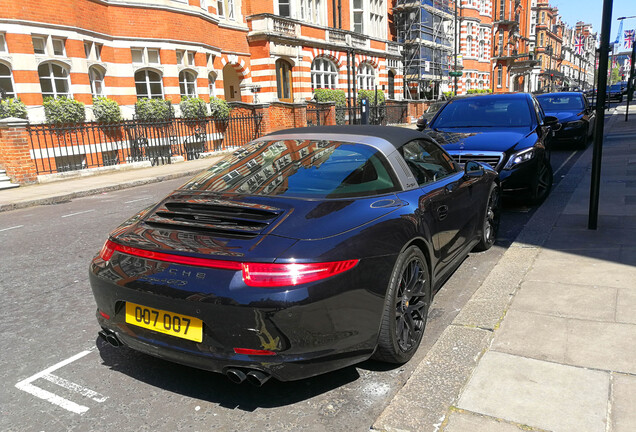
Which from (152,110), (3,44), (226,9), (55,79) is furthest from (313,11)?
(3,44)

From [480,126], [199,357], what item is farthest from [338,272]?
[480,126]

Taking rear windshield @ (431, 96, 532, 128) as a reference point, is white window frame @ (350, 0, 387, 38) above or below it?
above

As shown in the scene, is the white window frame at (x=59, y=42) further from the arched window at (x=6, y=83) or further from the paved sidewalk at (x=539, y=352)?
the paved sidewalk at (x=539, y=352)

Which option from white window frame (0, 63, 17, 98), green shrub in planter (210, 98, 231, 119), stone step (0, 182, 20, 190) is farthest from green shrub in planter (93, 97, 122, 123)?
green shrub in planter (210, 98, 231, 119)

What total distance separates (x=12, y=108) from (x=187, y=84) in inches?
321

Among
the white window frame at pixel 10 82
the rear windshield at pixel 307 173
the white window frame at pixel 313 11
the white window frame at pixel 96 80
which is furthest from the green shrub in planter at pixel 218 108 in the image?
the rear windshield at pixel 307 173

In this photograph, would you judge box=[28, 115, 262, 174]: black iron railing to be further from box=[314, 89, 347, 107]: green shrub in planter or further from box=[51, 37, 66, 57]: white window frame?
box=[314, 89, 347, 107]: green shrub in planter

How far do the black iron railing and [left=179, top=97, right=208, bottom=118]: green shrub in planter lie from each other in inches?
16.6

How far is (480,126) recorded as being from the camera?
769 cm

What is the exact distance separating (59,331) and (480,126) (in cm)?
651

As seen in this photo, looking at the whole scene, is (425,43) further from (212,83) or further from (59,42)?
(59,42)

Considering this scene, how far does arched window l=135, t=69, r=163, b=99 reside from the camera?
18469mm

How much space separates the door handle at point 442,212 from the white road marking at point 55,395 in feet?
8.34

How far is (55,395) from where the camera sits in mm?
2824
